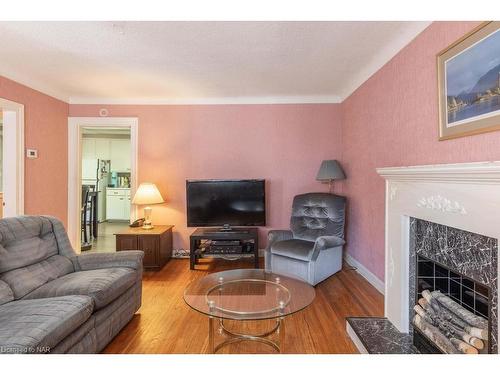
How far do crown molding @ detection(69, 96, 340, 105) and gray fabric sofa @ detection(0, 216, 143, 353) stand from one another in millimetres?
2324

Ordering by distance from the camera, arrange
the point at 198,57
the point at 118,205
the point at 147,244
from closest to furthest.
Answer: the point at 198,57 < the point at 147,244 < the point at 118,205

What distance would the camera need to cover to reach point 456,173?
4.18 ft

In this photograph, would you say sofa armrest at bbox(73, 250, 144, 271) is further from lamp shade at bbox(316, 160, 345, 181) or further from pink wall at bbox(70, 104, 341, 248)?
lamp shade at bbox(316, 160, 345, 181)

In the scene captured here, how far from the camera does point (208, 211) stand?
11.8 ft

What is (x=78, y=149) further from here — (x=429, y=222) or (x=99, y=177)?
(x=429, y=222)

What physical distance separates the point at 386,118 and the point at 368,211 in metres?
1.04

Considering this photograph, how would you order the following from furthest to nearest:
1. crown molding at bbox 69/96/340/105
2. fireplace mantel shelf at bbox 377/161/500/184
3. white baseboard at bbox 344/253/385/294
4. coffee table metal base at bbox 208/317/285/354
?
crown molding at bbox 69/96/340/105 → white baseboard at bbox 344/253/385/294 → coffee table metal base at bbox 208/317/285/354 → fireplace mantel shelf at bbox 377/161/500/184

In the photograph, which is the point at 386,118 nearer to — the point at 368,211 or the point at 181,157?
the point at 368,211

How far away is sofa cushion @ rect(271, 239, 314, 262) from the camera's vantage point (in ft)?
9.15

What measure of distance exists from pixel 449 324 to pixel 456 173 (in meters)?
0.88

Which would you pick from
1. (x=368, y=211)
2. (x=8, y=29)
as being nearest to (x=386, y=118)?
(x=368, y=211)

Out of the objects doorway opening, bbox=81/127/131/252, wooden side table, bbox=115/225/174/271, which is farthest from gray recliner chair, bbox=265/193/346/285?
doorway opening, bbox=81/127/131/252

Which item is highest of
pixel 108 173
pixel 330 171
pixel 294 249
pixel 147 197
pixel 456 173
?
pixel 108 173

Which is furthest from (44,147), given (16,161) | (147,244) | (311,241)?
(311,241)
